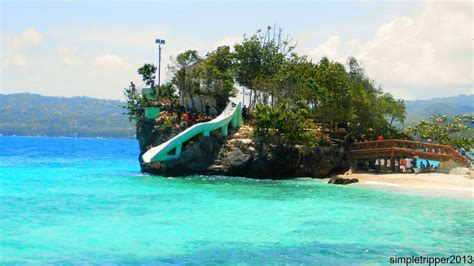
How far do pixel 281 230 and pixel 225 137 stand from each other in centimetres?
1977

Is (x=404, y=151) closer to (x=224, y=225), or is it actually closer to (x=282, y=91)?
(x=282, y=91)

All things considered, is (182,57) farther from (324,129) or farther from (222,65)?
(324,129)

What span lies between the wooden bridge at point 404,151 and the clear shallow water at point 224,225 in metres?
7.95

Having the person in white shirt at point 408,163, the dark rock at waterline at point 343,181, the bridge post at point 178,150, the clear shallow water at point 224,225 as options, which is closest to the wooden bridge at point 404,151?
the person in white shirt at point 408,163

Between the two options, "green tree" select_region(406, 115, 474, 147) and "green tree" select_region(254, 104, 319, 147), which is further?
"green tree" select_region(406, 115, 474, 147)

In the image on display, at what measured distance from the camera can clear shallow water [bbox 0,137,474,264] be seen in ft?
47.5

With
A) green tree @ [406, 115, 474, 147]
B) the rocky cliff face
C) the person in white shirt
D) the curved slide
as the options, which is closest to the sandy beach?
the person in white shirt

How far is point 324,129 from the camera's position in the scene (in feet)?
133

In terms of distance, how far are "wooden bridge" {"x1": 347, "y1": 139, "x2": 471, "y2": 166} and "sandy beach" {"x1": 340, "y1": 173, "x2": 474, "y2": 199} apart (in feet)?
6.29

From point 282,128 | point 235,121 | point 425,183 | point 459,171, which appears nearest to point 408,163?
point 459,171

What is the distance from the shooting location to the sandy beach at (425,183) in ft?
92.0

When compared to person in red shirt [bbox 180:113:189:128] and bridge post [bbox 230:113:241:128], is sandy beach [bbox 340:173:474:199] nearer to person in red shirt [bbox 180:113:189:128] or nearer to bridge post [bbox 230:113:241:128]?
bridge post [bbox 230:113:241:128]

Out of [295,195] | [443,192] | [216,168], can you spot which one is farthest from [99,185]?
[443,192]

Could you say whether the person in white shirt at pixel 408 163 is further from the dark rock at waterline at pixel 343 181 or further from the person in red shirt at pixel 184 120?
the person in red shirt at pixel 184 120
